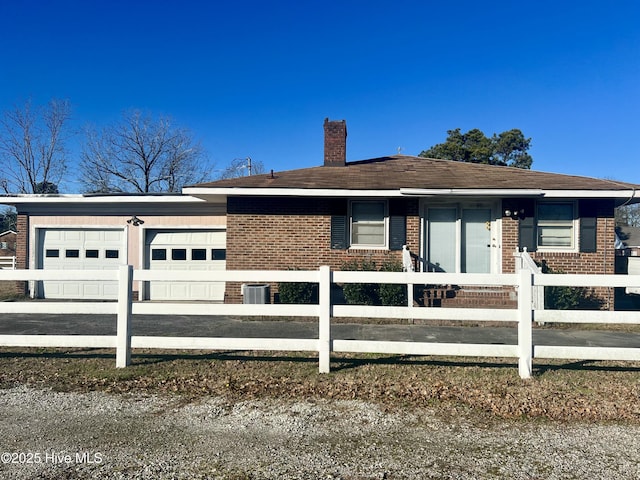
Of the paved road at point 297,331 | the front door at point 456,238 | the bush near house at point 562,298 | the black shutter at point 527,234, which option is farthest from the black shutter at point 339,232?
the bush near house at point 562,298

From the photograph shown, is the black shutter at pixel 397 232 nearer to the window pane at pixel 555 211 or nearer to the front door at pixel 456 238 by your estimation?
the front door at pixel 456 238

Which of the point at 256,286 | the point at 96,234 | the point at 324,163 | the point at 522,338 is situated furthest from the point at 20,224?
the point at 522,338

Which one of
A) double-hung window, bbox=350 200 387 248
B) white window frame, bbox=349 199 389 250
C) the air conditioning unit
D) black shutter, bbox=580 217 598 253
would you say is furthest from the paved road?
black shutter, bbox=580 217 598 253

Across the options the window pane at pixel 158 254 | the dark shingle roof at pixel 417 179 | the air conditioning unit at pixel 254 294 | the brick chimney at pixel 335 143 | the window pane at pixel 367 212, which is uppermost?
the brick chimney at pixel 335 143

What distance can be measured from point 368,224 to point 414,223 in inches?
44.9

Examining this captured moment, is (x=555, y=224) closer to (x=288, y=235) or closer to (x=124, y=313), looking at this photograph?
(x=288, y=235)

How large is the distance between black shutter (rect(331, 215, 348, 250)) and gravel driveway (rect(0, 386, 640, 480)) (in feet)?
23.1

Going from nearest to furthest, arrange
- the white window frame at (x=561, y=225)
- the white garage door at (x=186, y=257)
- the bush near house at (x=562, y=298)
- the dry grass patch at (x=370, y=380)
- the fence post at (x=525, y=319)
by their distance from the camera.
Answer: the dry grass patch at (x=370, y=380), the fence post at (x=525, y=319), the bush near house at (x=562, y=298), the white window frame at (x=561, y=225), the white garage door at (x=186, y=257)

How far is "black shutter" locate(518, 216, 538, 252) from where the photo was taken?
35.2ft

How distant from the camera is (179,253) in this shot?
1266 cm

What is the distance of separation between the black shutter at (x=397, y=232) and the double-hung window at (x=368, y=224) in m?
0.23

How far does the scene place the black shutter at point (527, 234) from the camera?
10.7 meters

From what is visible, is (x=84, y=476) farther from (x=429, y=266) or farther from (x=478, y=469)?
(x=429, y=266)

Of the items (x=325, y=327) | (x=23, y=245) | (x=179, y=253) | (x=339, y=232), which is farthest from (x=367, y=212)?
(x=23, y=245)
